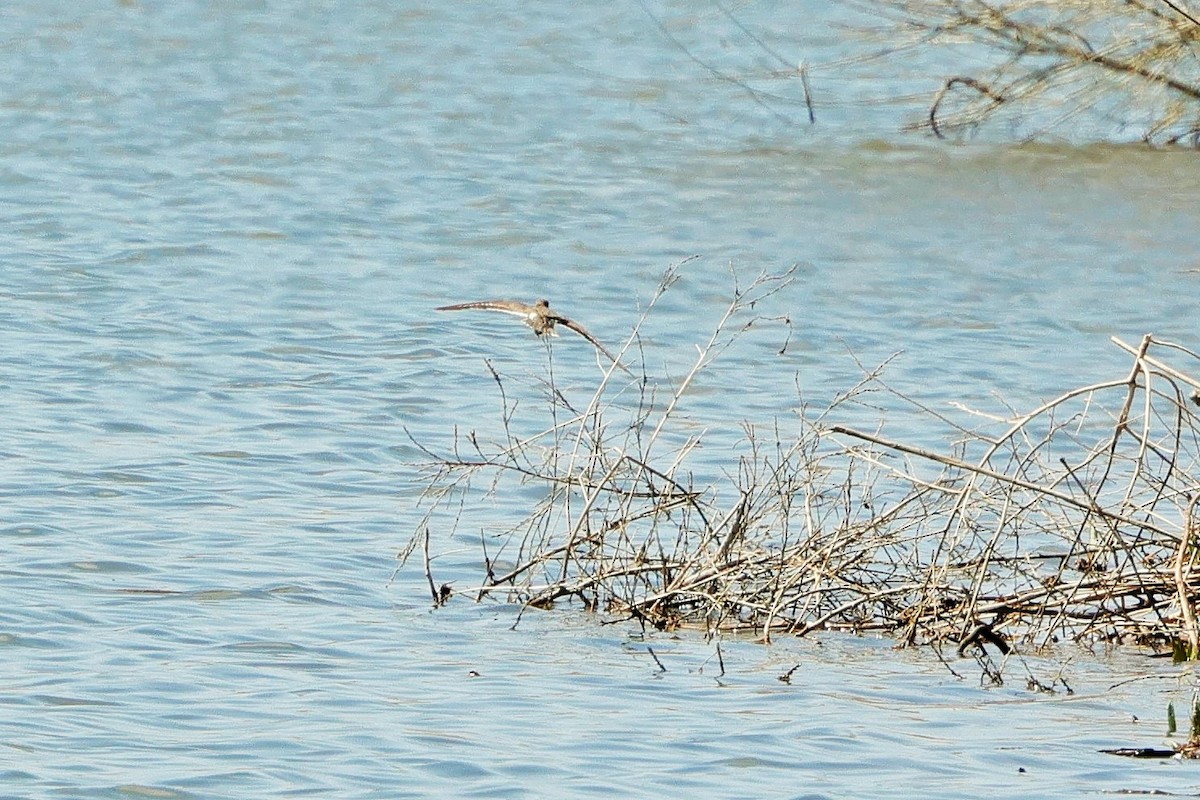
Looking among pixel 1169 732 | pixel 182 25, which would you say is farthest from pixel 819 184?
pixel 1169 732

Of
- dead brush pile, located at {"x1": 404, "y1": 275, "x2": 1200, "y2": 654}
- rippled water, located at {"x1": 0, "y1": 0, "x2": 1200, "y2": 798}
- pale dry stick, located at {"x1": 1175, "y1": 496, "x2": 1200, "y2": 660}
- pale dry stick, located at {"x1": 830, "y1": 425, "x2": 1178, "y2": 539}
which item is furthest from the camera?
dead brush pile, located at {"x1": 404, "y1": 275, "x2": 1200, "y2": 654}

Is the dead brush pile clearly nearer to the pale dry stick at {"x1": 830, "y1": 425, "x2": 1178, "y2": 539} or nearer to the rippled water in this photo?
the pale dry stick at {"x1": 830, "y1": 425, "x2": 1178, "y2": 539}

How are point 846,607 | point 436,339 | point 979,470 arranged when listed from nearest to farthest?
point 979,470 < point 846,607 < point 436,339

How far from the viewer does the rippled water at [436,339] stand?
6262mm

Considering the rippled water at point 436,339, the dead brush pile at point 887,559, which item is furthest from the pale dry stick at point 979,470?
the rippled water at point 436,339

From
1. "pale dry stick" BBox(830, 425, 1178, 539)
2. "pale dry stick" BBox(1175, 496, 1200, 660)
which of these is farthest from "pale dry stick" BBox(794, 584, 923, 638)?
"pale dry stick" BBox(1175, 496, 1200, 660)

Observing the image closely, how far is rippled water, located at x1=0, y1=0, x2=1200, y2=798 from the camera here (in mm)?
6262

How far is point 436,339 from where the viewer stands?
41.7 feet

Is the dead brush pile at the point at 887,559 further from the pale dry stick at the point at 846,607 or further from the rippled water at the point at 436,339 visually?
the rippled water at the point at 436,339

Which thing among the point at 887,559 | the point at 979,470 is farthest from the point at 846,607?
the point at 887,559

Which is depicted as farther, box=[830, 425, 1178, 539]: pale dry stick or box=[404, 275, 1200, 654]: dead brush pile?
box=[404, 275, 1200, 654]: dead brush pile

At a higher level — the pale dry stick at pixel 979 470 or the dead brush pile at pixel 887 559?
the pale dry stick at pixel 979 470

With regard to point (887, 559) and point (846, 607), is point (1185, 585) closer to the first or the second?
point (846, 607)

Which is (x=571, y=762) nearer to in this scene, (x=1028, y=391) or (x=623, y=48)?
(x=1028, y=391)
